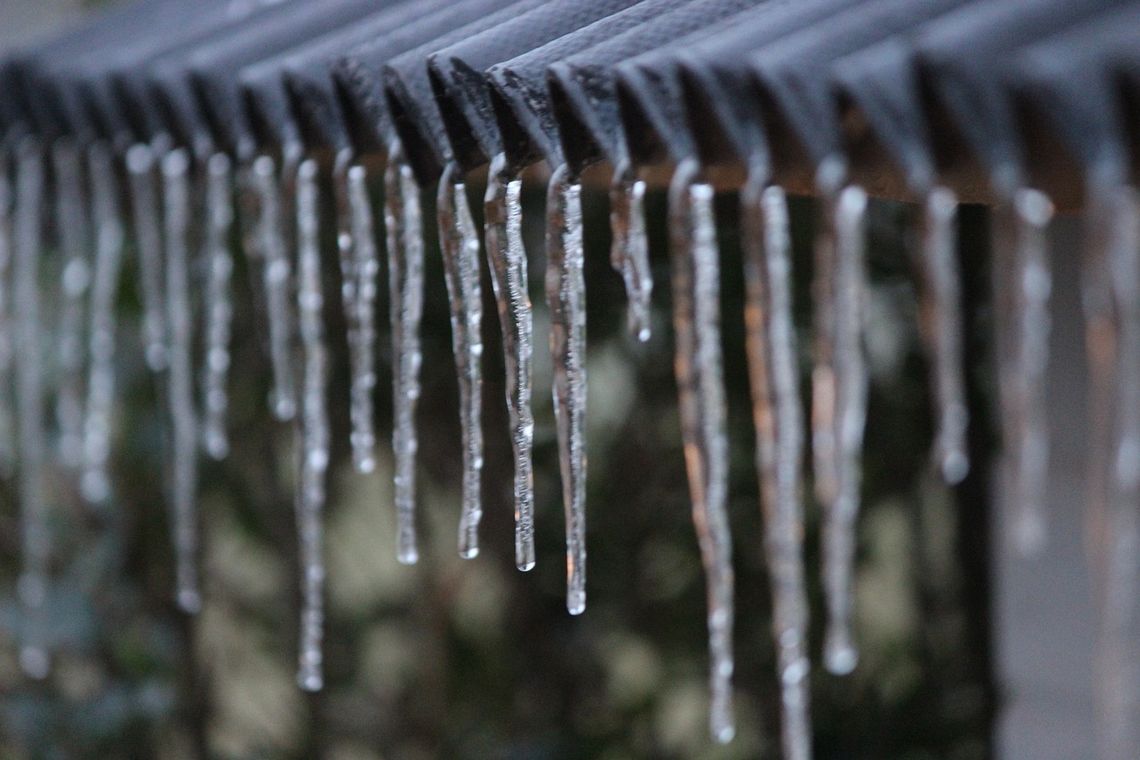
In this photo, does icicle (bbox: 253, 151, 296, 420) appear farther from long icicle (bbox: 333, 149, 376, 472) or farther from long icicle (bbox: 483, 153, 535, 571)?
long icicle (bbox: 483, 153, 535, 571)

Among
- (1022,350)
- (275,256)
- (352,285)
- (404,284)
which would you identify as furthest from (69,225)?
(1022,350)

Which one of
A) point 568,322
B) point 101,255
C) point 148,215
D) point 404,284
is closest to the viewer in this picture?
point 568,322

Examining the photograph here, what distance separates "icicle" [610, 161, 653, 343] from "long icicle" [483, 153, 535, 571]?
8cm

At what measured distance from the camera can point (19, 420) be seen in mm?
3412

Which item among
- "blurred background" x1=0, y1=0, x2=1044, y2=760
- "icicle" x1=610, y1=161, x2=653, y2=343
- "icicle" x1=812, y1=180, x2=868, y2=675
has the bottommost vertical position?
"blurred background" x1=0, y1=0, x2=1044, y2=760

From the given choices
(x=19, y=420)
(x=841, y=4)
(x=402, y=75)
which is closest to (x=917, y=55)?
(x=841, y=4)

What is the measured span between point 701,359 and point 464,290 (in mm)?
225

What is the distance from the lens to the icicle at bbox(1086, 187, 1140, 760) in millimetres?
726

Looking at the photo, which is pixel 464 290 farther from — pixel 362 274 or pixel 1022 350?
pixel 1022 350

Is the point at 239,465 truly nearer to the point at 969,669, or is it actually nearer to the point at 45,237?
the point at 45,237

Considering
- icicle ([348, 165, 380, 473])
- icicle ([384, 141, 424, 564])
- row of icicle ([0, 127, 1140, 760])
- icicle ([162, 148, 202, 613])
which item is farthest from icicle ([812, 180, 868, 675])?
icicle ([162, 148, 202, 613])

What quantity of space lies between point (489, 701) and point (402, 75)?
2180mm

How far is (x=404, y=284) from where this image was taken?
1.29m

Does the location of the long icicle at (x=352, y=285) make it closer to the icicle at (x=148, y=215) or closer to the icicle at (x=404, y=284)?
the icicle at (x=404, y=284)
